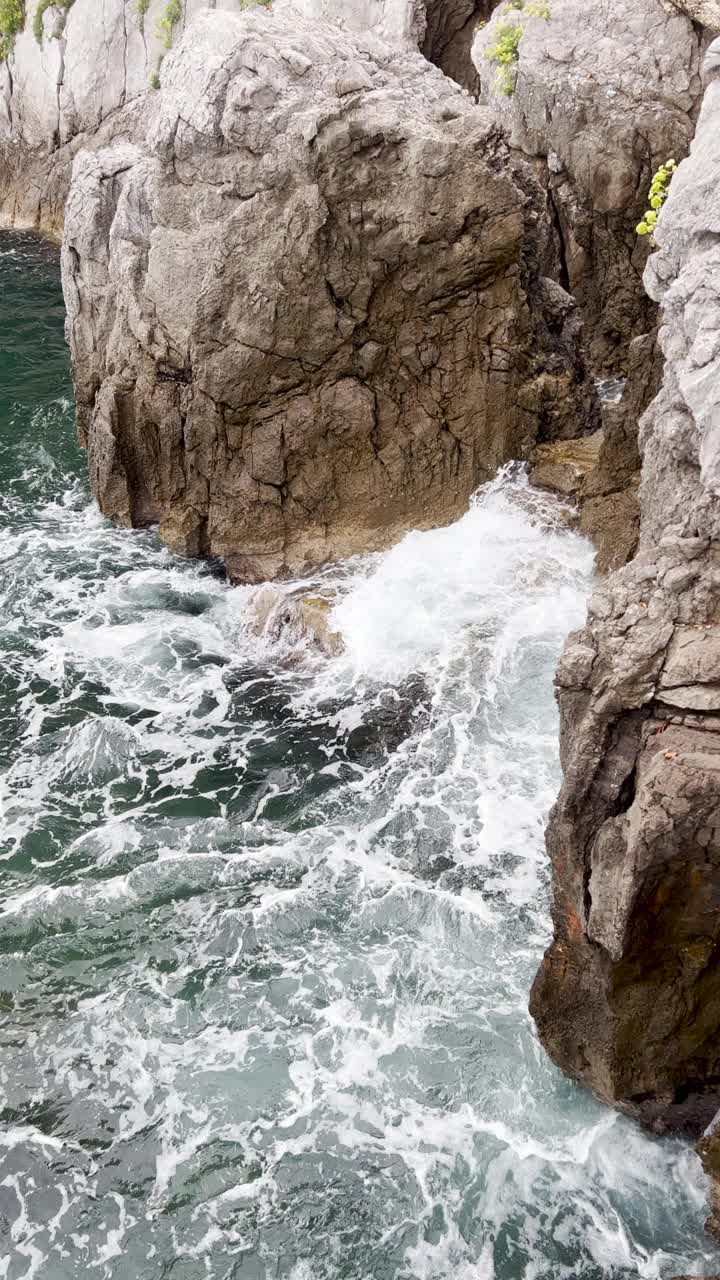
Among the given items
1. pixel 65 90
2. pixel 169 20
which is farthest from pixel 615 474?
pixel 65 90

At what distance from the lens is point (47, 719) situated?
1500 centimetres

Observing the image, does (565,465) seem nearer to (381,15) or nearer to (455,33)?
(455,33)

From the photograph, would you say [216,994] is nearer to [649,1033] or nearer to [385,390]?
[649,1033]

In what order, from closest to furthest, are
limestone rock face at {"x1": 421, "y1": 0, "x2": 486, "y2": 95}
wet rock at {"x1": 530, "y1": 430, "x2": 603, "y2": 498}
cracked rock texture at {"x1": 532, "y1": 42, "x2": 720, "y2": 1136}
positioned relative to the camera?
cracked rock texture at {"x1": 532, "y1": 42, "x2": 720, "y2": 1136}, wet rock at {"x1": 530, "y1": 430, "x2": 603, "y2": 498}, limestone rock face at {"x1": 421, "y1": 0, "x2": 486, "y2": 95}

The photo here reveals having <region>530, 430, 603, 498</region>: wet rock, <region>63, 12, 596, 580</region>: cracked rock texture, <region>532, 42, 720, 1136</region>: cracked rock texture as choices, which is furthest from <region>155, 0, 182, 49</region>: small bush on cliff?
<region>532, 42, 720, 1136</region>: cracked rock texture

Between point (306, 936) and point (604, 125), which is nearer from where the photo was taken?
point (306, 936)

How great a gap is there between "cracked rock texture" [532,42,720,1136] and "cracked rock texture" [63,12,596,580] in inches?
258

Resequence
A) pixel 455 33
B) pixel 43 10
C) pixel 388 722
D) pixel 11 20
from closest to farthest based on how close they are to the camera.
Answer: pixel 388 722 < pixel 455 33 < pixel 43 10 < pixel 11 20

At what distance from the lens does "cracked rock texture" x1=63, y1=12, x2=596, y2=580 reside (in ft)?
50.6

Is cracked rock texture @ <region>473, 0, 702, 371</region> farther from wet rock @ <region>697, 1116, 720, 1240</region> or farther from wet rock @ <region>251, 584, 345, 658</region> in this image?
wet rock @ <region>697, 1116, 720, 1240</region>

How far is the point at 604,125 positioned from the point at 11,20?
25087 mm

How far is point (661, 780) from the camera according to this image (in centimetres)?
775

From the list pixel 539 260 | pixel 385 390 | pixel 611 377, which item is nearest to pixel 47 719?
pixel 385 390

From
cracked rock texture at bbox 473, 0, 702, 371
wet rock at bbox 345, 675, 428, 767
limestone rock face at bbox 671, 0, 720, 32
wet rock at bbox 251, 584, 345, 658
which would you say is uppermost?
limestone rock face at bbox 671, 0, 720, 32
